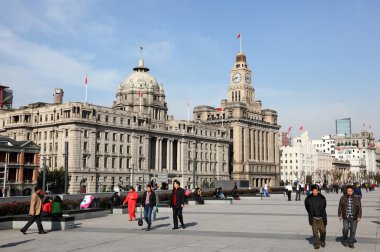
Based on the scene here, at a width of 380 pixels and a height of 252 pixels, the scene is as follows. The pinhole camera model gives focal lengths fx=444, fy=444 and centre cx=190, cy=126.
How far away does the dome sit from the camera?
403 feet

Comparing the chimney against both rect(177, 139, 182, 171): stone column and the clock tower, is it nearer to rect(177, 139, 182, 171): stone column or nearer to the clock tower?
rect(177, 139, 182, 171): stone column

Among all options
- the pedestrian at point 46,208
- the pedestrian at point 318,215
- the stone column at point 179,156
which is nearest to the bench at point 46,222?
the pedestrian at point 46,208

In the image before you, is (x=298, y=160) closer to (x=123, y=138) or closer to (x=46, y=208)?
(x=123, y=138)

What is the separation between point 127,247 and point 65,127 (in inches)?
3118

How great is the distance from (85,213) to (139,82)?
100m

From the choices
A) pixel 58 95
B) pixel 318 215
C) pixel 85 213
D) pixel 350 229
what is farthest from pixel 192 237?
pixel 58 95

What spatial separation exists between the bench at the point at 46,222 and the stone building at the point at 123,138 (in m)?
51.7

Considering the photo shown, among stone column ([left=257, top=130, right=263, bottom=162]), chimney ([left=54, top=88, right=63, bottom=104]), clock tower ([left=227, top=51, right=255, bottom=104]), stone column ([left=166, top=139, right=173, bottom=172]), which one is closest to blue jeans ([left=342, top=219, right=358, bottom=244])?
chimney ([left=54, top=88, right=63, bottom=104])

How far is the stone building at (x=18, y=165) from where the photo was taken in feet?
244

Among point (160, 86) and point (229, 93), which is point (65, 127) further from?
point (229, 93)

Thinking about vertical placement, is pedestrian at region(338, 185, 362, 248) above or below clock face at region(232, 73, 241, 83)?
below

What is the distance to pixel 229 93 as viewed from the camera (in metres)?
160

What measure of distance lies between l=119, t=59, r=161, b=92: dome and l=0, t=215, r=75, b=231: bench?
101486mm

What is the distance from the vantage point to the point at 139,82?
12406 cm
